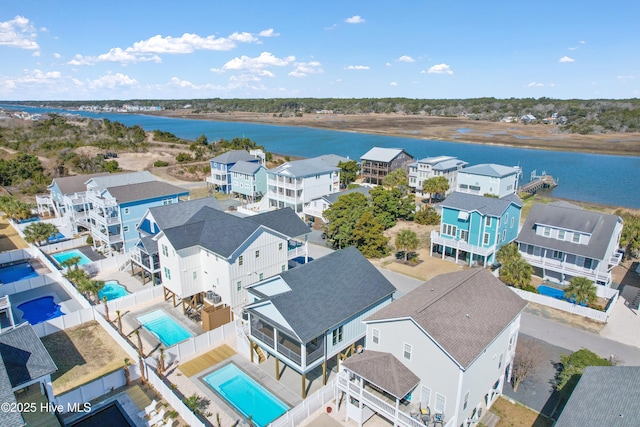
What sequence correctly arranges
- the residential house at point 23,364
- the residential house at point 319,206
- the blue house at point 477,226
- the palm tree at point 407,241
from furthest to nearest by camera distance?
the residential house at point 319,206
the palm tree at point 407,241
the blue house at point 477,226
the residential house at point 23,364

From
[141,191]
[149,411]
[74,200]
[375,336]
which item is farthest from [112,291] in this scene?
[375,336]

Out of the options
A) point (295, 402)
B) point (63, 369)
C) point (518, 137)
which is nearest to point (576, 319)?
point (295, 402)

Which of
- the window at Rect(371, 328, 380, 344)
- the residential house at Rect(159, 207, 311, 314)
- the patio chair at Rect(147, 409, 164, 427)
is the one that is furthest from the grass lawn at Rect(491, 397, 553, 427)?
the residential house at Rect(159, 207, 311, 314)

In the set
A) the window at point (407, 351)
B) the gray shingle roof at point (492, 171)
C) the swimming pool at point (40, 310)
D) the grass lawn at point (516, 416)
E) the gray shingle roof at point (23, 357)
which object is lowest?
the swimming pool at point (40, 310)

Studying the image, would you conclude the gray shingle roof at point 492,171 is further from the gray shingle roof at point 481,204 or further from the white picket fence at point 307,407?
the white picket fence at point 307,407

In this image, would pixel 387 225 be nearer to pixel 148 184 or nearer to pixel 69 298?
pixel 148 184

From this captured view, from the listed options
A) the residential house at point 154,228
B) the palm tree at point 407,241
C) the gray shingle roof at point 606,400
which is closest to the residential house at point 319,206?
the palm tree at point 407,241

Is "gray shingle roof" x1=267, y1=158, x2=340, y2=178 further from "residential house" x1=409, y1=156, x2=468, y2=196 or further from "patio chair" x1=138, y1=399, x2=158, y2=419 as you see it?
"patio chair" x1=138, y1=399, x2=158, y2=419
